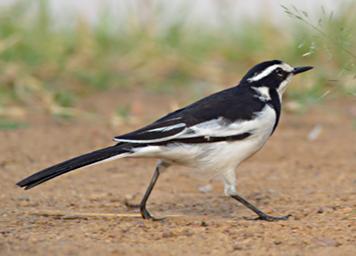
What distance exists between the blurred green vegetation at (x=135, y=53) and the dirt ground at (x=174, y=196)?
367 mm

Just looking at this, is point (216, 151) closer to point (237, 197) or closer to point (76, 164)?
point (237, 197)

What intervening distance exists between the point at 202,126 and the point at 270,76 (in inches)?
30.0

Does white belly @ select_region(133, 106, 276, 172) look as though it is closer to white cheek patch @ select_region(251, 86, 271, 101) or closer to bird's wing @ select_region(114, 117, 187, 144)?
A: bird's wing @ select_region(114, 117, 187, 144)

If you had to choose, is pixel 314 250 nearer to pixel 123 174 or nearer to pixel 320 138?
pixel 123 174

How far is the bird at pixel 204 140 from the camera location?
5137mm

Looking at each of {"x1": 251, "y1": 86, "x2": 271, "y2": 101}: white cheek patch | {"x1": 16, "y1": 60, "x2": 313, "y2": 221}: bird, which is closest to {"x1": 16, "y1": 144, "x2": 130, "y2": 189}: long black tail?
{"x1": 16, "y1": 60, "x2": 313, "y2": 221}: bird

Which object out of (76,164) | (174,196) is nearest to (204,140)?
(76,164)

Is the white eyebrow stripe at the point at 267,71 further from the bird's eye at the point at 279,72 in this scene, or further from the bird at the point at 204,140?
the bird at the point at 204,140

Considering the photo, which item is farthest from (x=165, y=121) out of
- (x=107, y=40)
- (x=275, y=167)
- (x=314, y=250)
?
(x=107, y=40)

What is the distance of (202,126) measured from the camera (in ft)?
17.1

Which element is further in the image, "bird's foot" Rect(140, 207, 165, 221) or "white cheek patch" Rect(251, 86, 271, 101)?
"white cheek patch" Rect(251, 86, 271, 101)

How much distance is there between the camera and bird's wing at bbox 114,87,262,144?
5.15 meters

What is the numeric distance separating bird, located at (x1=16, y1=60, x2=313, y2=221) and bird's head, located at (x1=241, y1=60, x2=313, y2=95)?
231 millimetres

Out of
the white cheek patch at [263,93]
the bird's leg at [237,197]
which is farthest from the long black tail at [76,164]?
the white cheek patch at [263,93]
